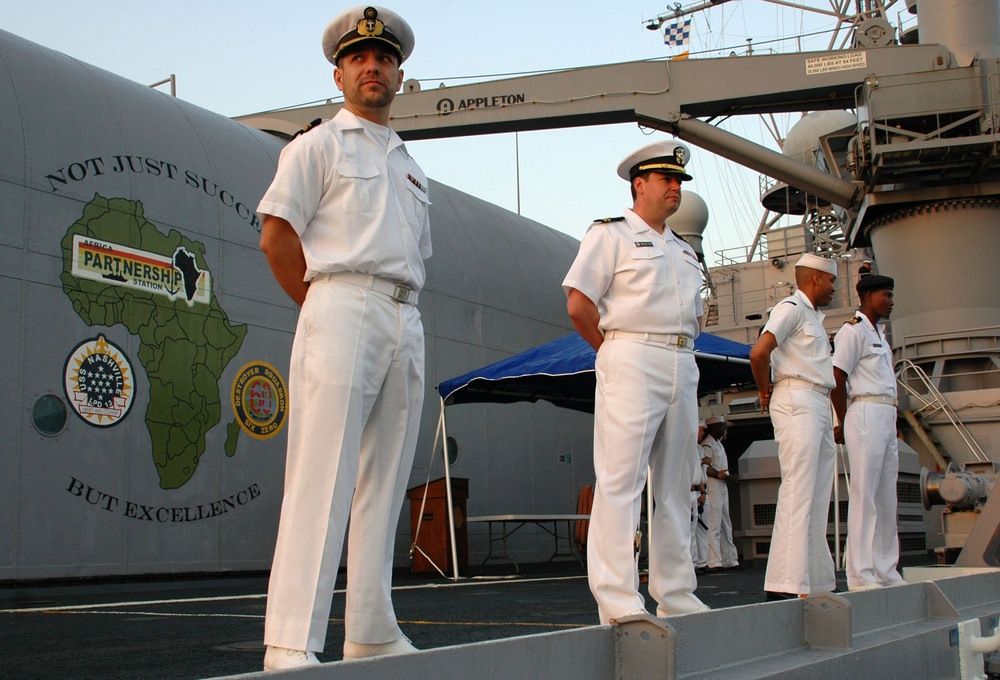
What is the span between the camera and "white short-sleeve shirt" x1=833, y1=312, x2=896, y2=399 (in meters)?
5.96

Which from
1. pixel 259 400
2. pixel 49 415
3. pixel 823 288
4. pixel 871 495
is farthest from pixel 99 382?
pixel 871 495

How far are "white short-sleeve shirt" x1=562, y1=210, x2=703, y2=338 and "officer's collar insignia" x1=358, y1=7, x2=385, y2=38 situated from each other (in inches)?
52.2

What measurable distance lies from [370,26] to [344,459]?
47.0 inches

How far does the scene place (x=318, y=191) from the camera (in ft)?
8.92

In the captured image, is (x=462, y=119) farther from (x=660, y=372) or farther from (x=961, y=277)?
(x=660, y=372)

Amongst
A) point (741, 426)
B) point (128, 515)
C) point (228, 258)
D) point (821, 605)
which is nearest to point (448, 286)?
point (228, 258)

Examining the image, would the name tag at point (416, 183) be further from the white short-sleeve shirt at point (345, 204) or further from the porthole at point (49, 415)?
the porthole at point (49, 415)

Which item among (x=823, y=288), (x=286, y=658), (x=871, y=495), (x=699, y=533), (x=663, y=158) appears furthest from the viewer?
(x=699, y=533)

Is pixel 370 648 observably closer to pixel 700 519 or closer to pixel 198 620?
pixel 198 620

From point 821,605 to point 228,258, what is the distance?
7123 mm

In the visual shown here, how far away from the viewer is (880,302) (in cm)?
623

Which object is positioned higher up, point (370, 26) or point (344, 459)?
point (370, 26)

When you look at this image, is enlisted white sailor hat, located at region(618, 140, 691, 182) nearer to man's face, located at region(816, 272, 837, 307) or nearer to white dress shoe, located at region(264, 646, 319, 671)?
man's face, located at region(816, 272, 837, 307)

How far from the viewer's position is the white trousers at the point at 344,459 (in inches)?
97.7
